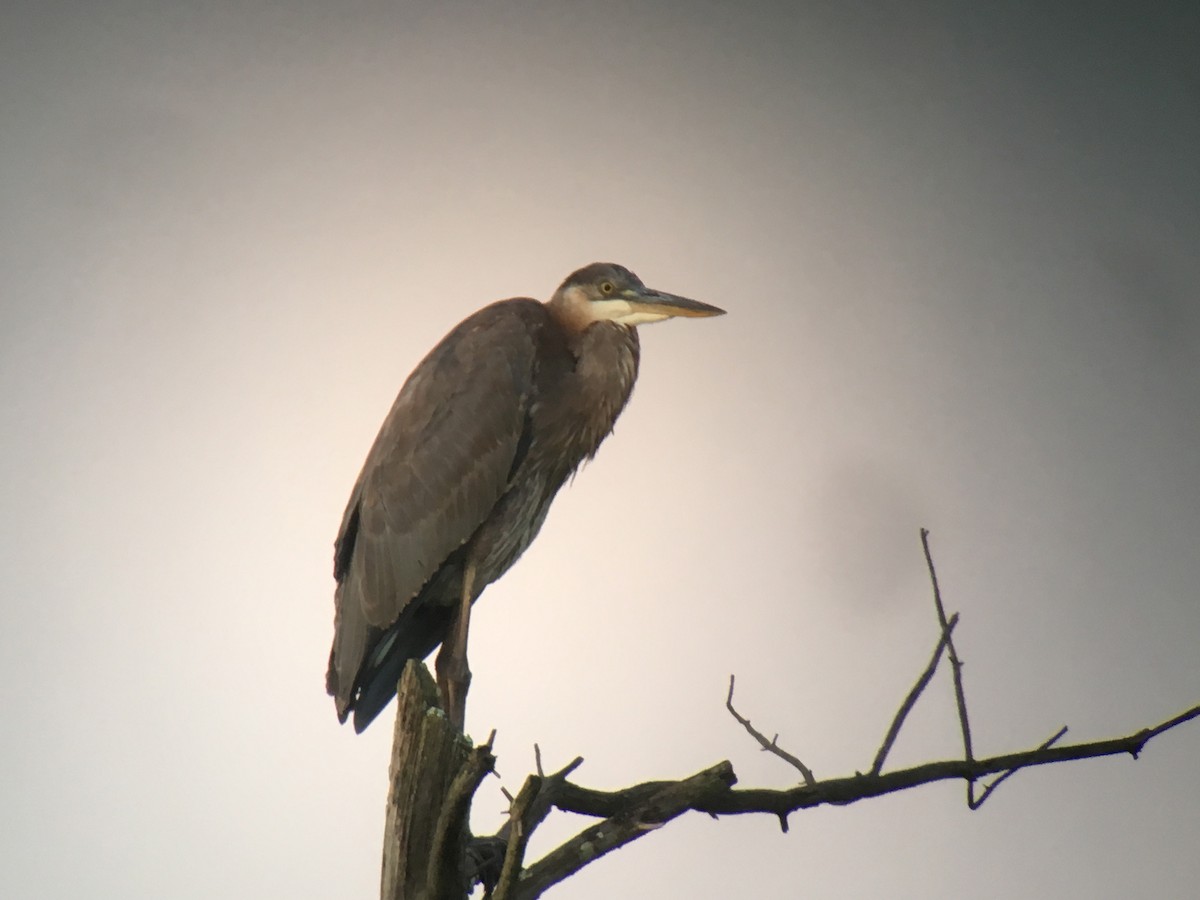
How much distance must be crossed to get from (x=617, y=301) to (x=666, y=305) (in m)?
0.16

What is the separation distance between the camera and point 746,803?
7.13 feet

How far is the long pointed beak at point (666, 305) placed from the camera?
3473 millimetres

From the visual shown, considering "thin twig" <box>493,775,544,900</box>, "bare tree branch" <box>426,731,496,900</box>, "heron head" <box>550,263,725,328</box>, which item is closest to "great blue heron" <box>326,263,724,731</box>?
"heron head" <box>550,263,725,328</box>

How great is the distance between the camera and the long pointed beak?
3.47 metres

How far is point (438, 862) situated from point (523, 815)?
0.28 metres

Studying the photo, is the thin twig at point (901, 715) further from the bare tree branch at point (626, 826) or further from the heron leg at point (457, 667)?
the heron leg at point (457, 667)

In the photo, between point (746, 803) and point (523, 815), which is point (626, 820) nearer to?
point (746, 803)

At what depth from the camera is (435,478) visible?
3.30m

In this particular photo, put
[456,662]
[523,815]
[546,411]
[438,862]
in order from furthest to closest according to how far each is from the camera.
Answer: [546,411]
[456,662]
[438,862]
[523,815]

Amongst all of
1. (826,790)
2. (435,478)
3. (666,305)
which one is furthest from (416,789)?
(666,305)

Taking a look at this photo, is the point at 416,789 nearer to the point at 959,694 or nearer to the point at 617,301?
the point at 959,694

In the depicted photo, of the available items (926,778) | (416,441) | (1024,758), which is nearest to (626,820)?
(926,778)

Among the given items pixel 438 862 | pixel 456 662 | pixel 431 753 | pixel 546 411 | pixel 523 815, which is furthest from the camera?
pixel 546 411

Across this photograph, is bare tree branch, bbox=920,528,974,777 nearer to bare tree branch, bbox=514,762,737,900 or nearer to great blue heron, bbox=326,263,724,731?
bare tree branch, bbox=514,762,737,900
